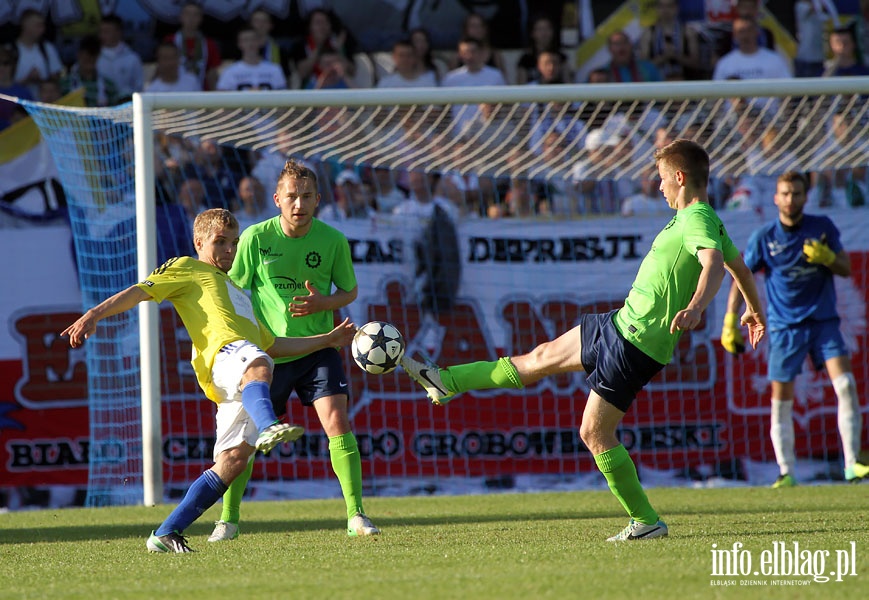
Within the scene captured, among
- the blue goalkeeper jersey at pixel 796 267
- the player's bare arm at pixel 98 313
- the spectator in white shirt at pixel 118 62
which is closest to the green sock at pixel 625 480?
the player's bare arm at pixel 98 313

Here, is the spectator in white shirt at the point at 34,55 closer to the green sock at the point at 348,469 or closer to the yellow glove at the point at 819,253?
the green sock at the point at 348,469

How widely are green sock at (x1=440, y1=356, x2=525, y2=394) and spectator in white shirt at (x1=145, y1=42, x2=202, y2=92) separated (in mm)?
7626

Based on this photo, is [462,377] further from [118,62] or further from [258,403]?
[118,62]

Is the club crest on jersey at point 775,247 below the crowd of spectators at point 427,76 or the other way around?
below

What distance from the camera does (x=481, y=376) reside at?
560 cm

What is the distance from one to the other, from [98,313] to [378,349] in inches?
56.8

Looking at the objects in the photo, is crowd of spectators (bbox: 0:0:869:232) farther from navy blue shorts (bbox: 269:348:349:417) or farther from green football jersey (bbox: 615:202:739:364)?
green football jersey (bbox: 615:202:739:364)

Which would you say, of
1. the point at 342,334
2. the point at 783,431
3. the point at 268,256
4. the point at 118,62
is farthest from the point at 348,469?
the point at 118,62

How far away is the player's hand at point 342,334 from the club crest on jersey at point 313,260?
22.6 inches

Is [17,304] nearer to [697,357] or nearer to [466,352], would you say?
Answer: [466,352]

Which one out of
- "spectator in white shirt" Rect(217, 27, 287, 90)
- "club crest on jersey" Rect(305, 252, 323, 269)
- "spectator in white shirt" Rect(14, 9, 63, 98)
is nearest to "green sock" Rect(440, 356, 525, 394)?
"club crest on jersey" Rect(305, 252, 323, 269)

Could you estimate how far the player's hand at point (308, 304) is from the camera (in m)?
5.99

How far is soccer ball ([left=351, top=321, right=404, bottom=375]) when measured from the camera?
19.1ft

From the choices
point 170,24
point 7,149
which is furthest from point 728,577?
point 170,24
